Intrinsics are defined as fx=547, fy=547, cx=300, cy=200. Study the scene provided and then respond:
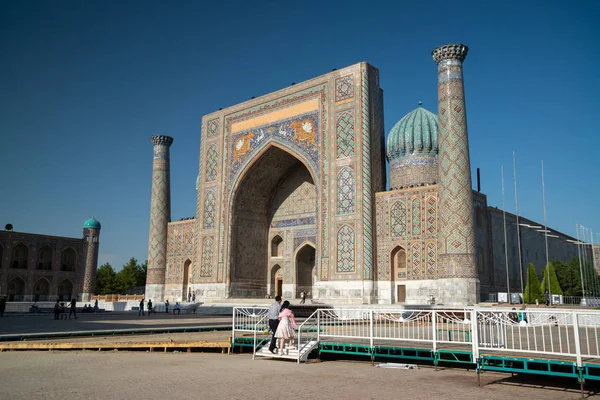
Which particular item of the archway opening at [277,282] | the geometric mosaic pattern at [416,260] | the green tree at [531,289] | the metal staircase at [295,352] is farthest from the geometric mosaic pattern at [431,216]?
the metal staircase at [295,352]

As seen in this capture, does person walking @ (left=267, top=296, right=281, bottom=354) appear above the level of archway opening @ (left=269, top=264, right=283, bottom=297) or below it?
below

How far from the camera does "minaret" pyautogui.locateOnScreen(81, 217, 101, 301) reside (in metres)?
34.3

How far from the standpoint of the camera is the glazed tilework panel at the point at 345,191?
680 inches

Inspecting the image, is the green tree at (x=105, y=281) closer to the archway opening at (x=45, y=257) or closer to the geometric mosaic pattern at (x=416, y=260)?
the archway opening at (x=45, y=257)

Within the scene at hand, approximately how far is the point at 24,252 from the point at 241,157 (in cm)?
1952

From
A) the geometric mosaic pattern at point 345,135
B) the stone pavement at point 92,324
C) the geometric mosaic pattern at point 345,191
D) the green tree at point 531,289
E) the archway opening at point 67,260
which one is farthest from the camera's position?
the archway opening at point 67,260

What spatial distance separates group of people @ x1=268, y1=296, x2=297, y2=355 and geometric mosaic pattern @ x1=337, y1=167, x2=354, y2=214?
10525mm

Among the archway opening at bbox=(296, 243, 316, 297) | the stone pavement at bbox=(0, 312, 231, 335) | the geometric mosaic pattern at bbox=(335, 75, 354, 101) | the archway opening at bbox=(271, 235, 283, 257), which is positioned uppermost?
the geometric mosaic pattern at bbox=(335, 75, 354, 101)

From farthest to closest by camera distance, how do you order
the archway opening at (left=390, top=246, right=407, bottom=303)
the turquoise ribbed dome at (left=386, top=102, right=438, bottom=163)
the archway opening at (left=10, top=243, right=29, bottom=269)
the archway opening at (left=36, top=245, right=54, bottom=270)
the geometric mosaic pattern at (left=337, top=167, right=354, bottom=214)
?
1. the archway opening at (left=36, top=245, right=54, bottom=270)
2. the archway opening at (left=10, top=243, right=29, bottom=269)
3. the turquoise ribbed dome at (left=386, top=102, right=438, bottom=163)
4. the geometric mosaic pattern at (left=337, top=167, right=354, bottom=214)
5. the archway opening at (left=390, top=246, right=407, bottom=303)

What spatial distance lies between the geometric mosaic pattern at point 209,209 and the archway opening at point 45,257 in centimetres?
1733

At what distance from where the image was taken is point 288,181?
22.1 meters

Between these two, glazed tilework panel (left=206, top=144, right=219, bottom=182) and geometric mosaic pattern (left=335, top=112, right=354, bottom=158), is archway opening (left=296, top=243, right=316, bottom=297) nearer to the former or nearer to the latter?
geometric mosaic pattern (left=335, top=112, right=354, bottom=158)

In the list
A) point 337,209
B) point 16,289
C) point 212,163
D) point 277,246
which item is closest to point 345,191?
point 337,209

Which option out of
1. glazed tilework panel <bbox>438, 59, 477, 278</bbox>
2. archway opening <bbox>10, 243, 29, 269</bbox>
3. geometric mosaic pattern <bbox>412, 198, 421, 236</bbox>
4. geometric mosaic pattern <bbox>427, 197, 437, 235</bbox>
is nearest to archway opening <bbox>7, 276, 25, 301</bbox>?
archway opening <bbox>10, 243, 29, 269</bbox>
